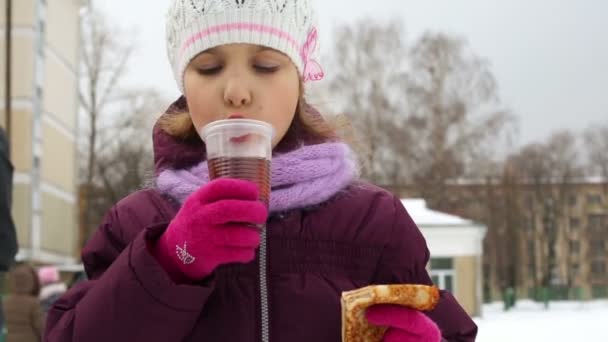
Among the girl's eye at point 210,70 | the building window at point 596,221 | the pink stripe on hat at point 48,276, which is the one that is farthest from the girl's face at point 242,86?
the building window at point 596,221

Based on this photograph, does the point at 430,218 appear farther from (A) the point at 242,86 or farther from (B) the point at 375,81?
(A) the point at 242,86

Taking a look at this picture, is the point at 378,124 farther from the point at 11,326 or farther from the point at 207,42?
the point at 207,42

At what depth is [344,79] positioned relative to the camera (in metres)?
30.8

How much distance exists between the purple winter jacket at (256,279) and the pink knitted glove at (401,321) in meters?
0.17

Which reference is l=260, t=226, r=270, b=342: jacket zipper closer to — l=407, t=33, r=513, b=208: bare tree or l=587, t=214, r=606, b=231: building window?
l=407, t=33, r=513, b=208: bare tree

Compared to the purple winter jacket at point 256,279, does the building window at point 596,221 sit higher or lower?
lower

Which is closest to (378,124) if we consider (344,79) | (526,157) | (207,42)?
(344,79)

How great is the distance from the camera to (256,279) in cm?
164

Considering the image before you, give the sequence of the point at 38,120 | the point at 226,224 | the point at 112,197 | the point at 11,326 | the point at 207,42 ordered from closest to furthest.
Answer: the point at 226,224
the point at 207,42
the point at 11,326
the point at 38,120
the point at 112,197

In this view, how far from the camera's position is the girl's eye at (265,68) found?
5.66ft

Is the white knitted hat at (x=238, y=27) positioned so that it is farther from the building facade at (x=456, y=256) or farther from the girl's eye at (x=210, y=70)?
the building facade at (x=456, y=256)

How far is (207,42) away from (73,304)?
582 millimetres

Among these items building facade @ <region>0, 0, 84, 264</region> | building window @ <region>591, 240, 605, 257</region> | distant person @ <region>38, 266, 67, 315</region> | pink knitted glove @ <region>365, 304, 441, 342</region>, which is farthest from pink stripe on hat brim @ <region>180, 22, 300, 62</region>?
building window @ <region>591, 240, 605, 257</region>

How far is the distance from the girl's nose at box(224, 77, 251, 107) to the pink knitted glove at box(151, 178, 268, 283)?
0.94 feet
